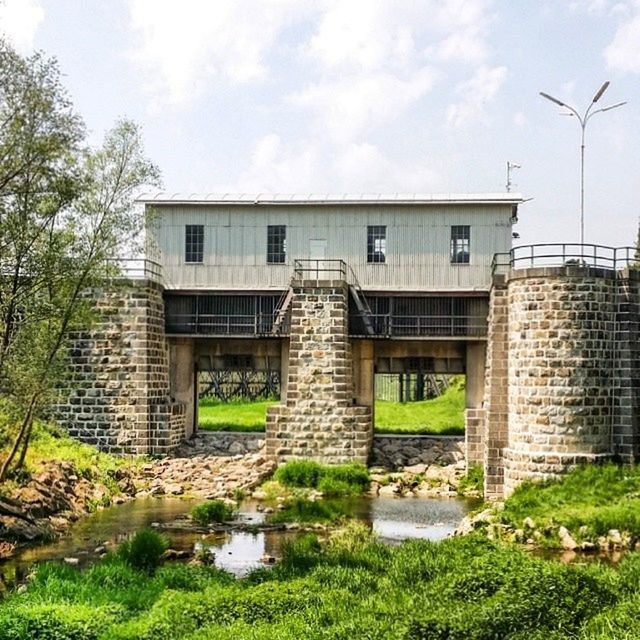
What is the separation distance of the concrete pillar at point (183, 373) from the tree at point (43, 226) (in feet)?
25.8

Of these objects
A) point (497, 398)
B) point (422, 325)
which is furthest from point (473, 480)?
point (422, 325)

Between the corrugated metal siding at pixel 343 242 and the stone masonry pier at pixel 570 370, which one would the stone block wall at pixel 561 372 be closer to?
the stone masonry pier at pixel 570 370

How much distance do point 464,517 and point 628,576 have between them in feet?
26.6

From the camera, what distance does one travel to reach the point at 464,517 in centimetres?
2108

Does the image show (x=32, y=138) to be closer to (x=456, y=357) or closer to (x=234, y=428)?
(x=456, y=357)

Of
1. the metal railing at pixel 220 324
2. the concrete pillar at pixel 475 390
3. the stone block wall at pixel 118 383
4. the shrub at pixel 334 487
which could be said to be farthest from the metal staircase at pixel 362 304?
the stone block wall at pixel 118 383

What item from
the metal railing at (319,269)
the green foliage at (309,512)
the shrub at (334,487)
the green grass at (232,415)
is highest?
the metal railing at (319,269)

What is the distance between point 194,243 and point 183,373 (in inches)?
182

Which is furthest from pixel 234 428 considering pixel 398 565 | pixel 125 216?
pixel 398 565

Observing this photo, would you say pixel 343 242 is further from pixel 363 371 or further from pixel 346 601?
pixel 346 601

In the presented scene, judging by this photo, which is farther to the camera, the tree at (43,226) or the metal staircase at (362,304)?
the metal staircase at (362,304)

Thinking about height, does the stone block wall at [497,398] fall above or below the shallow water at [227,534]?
above

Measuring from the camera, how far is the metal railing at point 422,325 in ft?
94.1

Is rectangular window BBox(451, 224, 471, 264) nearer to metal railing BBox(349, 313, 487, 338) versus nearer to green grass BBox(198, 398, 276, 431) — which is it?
metal railing BBox(349, 313, 487, 338)
